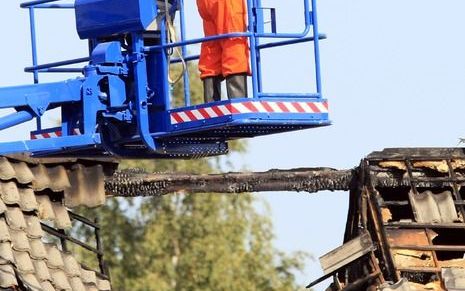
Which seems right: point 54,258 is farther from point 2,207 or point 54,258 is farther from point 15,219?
point 2,207

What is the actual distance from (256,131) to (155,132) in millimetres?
1009

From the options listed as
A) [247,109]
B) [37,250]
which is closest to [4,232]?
[37,250]

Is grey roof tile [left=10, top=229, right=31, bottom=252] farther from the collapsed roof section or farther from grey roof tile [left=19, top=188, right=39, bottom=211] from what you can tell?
the collapsed roof section

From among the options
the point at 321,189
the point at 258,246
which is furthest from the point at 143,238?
the point at 321,189

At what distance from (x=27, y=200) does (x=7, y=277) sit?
122 cm

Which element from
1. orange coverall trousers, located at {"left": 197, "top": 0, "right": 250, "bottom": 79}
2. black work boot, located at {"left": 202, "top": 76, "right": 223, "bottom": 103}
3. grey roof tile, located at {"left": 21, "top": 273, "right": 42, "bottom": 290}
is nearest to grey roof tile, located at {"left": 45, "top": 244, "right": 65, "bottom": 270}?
grey roof tile, located at {"left": 21, "top": 273, "right": 42, "bottom": 290}

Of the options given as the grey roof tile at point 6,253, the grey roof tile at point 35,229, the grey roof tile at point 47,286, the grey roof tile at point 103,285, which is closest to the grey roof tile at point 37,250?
the grey roof tile at point 35,229

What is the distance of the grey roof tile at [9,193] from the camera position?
1673cm

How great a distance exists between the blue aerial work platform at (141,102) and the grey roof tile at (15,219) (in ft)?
3.46

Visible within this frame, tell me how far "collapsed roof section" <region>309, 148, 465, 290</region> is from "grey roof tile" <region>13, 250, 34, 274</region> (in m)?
3.24

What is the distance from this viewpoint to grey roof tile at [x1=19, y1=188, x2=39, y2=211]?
1694 centimetres

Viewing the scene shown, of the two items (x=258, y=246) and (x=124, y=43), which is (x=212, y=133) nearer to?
(x=124, y=43)

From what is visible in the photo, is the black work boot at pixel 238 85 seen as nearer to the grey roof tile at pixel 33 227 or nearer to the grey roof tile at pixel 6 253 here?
the grey roof tile at pixel 33 227

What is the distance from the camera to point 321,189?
746 inches
